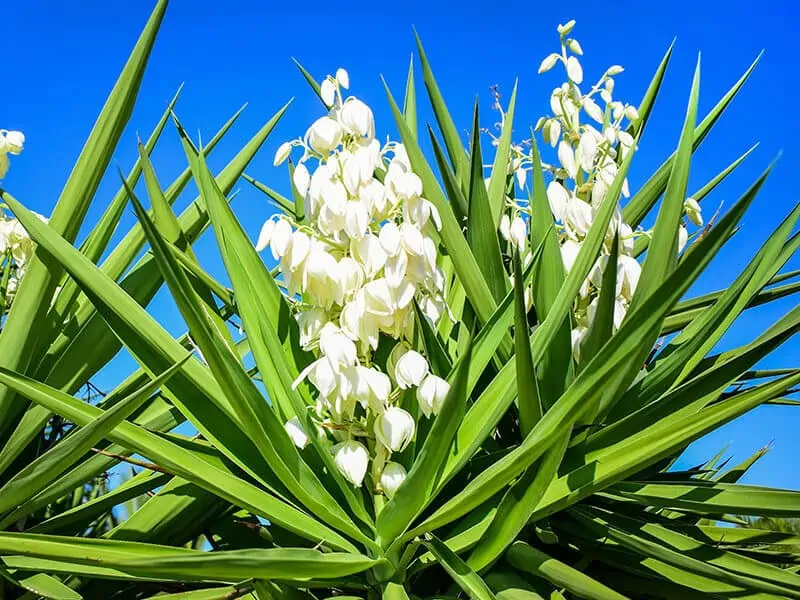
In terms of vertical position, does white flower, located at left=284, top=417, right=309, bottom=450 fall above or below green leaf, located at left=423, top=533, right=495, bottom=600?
above

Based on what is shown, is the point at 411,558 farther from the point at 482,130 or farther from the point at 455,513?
the point at 482,130

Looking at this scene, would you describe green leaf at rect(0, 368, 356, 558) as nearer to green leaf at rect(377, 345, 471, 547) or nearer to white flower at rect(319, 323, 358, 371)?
green leaf at rect(377, 345, 471, 547)

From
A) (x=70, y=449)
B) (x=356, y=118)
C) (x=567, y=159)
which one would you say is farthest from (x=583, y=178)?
(x=70, y=449)

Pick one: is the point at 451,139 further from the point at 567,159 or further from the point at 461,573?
the point at 461,573

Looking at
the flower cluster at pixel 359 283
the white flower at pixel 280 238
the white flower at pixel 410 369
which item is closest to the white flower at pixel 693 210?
the flower cluster at pixel 359 283

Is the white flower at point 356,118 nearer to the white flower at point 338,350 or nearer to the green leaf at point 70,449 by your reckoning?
the white flower at point 338,350

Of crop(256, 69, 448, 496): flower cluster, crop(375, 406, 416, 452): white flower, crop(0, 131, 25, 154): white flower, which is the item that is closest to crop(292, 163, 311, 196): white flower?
crop(256, 69, 448, 496): flower cluster
